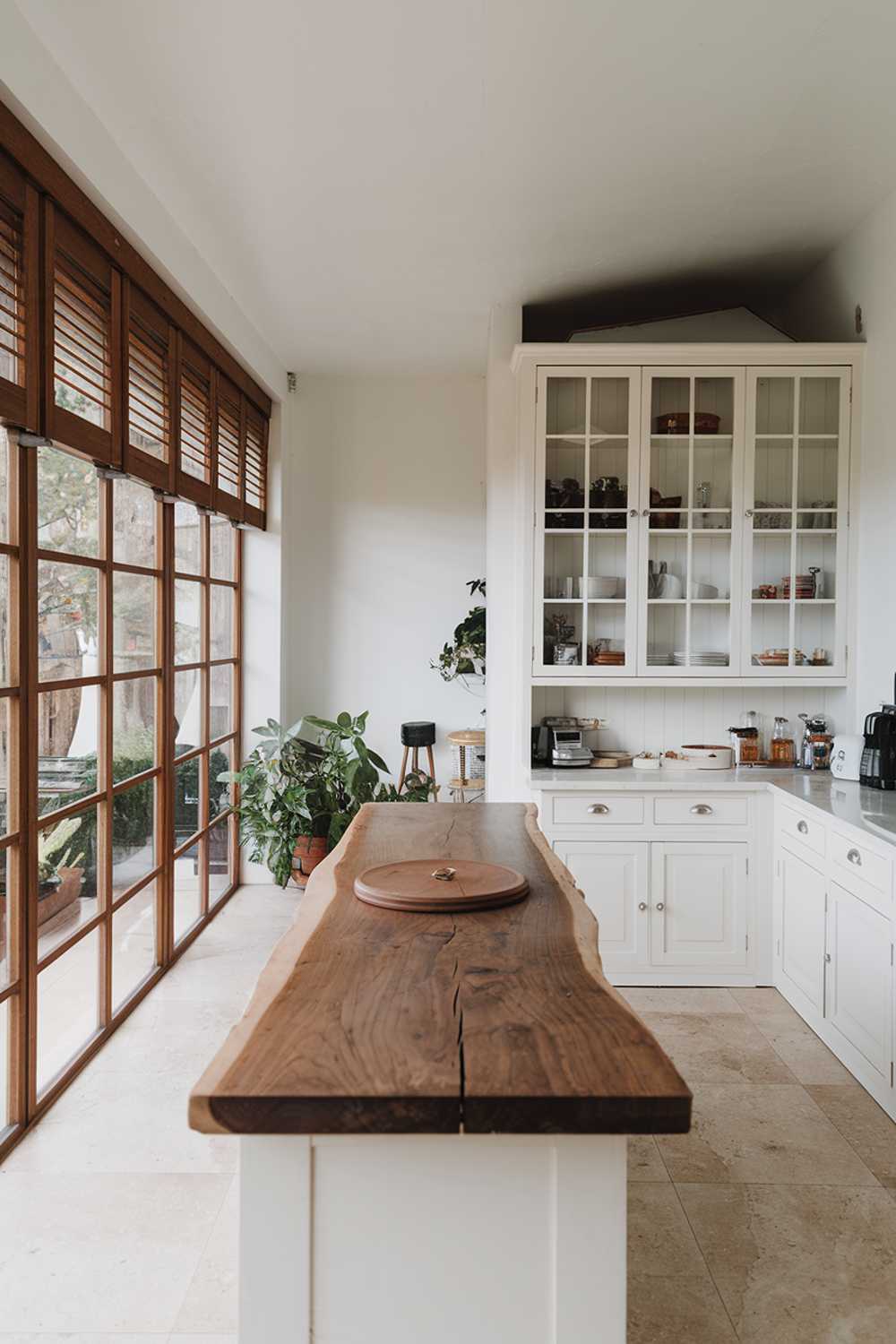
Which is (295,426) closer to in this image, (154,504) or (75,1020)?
(154,504)

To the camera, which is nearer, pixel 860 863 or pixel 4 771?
pixel 4 771

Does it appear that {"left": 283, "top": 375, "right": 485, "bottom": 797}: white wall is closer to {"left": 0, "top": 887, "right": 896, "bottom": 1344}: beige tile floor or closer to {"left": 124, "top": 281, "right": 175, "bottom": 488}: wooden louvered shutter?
{"left": 124, "top": 281, "right": 175, "bottom": 488}: wooden louvered shutter

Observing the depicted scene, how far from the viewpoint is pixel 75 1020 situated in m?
3.04

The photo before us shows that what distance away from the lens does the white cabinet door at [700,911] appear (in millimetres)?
3787

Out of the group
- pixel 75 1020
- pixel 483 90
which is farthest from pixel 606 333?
pixel 75 1020

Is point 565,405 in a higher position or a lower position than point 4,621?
higher

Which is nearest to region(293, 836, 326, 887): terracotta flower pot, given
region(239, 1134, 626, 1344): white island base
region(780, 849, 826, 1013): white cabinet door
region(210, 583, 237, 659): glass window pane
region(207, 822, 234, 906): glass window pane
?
region(207, 822, 234, 906): glass window pane

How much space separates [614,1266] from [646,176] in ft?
10.6

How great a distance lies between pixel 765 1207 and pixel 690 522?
2623 mm

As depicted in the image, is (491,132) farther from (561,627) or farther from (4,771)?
(4,771)

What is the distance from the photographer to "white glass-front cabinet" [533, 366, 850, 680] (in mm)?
3979

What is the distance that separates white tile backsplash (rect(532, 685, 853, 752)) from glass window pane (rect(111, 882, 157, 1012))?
1.86 m

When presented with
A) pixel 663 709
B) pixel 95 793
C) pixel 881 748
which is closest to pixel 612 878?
pixel 663 709

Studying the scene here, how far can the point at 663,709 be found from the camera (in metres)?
4.31
